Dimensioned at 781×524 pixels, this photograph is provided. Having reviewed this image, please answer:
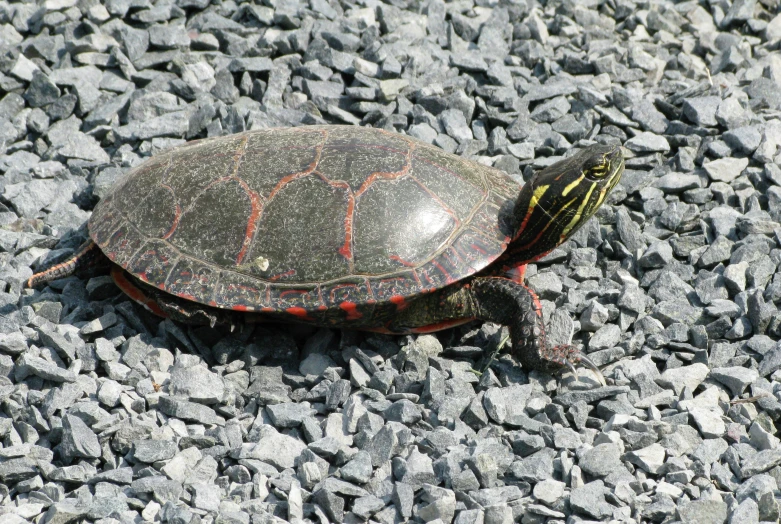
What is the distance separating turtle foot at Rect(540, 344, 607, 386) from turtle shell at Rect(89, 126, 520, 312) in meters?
0.66

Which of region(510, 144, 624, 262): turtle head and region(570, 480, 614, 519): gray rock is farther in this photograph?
region(510, 144, 624, 262): turtle head

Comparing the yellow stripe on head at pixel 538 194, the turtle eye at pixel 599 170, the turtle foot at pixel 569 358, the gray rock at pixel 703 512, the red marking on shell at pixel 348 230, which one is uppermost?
the turtle eye at pixel 599 170

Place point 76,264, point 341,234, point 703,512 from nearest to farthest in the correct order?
point 703,512 < point 341,234 < point 76,264

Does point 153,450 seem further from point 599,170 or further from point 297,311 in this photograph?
point 599,170

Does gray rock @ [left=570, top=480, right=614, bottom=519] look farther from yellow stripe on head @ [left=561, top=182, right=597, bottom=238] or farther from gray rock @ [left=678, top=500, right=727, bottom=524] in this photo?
yellow stripe on head @ [left=561, top=182, right=597, bottom=238]

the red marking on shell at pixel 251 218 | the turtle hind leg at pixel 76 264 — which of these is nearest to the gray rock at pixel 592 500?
the red marking on shell at pixel 251 218

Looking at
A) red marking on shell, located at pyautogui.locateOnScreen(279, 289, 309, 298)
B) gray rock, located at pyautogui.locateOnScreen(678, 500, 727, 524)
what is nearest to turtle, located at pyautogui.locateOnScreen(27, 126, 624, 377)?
red marking on shell, located at pyautogui.locateOnScreen(279, 289, 309, 298)

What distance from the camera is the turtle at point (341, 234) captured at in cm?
488

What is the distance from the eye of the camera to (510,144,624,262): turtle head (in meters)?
5.12

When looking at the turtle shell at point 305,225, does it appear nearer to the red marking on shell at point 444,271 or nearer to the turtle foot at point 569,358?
the red marking on shell at point 444,271

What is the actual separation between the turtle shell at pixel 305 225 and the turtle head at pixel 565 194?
6.6 inches

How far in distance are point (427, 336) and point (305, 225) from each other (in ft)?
3.37

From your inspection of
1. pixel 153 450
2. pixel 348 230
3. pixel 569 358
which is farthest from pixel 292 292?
pixel 569 358

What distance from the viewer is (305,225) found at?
4.96 meters
